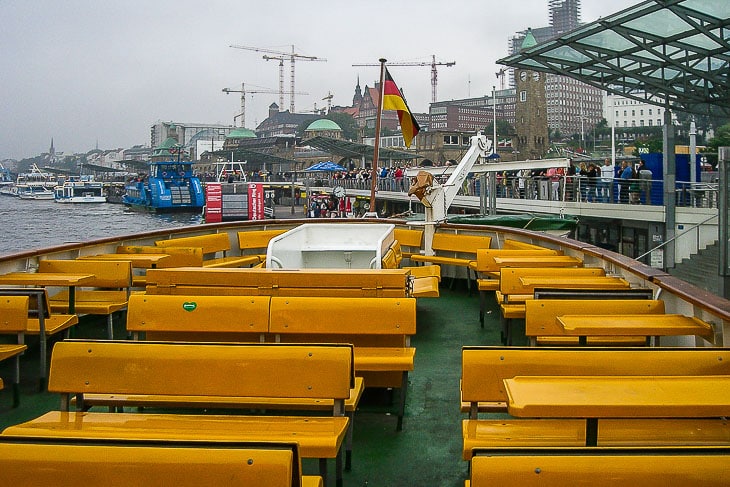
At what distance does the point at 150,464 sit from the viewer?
7.23 ft

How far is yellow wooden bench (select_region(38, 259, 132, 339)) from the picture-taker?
20.7 feet

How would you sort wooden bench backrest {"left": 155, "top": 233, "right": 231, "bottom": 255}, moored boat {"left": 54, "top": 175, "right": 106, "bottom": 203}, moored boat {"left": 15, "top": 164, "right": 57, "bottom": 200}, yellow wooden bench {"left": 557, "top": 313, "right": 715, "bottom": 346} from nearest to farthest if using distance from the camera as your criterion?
yellow wooden bench {"left": 557, "top": 313, "right": 715, "bottom": 346}, wooden bench backrest {"left": 155, "top": 233, "right": 231, "bottom": 255}, moored boat {"left": 54, "top": 175, "right": 106, "bottom": 203}, moored boat {"left": 15, "top": 164, "right": 57, "bottom": 200}

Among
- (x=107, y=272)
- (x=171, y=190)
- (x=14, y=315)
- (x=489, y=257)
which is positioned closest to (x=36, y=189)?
(x=171, y=190)

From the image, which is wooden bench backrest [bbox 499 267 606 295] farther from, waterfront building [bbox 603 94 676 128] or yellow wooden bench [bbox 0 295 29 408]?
waterfront building [bbox 603 94 676 128]

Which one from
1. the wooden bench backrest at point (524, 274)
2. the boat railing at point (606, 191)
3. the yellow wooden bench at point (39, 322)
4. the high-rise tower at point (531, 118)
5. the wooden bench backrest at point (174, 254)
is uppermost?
the high-rise tower at point (531, 118)

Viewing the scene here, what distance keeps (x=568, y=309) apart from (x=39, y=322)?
3.70 m

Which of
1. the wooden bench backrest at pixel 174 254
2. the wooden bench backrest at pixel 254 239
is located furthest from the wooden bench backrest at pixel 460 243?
the wooden bench backrest at pixel 174 254

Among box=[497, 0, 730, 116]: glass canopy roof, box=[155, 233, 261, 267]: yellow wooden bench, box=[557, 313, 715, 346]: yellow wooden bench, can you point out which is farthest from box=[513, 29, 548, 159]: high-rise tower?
box=[557, 313, 715, 346]: yellow wooden bench

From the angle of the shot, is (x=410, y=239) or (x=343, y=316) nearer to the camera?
(x=343, y=316)

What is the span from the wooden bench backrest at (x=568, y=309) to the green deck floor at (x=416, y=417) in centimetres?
77

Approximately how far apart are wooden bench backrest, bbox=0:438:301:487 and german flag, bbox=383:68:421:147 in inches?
465

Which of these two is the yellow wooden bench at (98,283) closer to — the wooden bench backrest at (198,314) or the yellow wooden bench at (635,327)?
the wooden bench backrest at (198,314)

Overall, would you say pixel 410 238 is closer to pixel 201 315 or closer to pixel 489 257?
pixel 489 257

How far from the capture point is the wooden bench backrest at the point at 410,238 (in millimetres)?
10227
